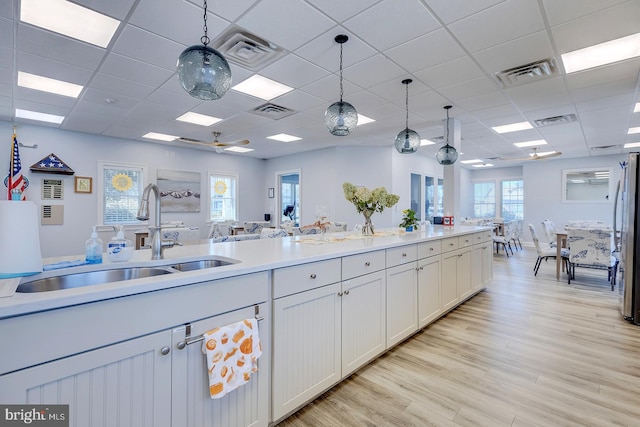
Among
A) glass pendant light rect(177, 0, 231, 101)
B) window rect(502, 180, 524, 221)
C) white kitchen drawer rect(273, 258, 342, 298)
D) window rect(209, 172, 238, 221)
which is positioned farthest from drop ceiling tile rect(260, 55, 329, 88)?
window rect(502, 180, 524, 221)

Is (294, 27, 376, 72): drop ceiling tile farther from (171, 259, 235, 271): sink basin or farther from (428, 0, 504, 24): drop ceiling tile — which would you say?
(171, 259, 235, 271): sink basin

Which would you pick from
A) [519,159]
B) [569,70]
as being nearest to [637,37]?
[569,70]

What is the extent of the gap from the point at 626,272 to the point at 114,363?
4.73 metres

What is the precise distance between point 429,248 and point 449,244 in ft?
1.72

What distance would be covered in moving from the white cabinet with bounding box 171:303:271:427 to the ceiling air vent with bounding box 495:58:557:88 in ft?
12.4

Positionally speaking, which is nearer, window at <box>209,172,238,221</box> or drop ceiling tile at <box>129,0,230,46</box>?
drop ceiling tile at <box>129,0,230,46</box>

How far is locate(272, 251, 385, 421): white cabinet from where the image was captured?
1.65 m

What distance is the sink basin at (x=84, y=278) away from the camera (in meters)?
1.30

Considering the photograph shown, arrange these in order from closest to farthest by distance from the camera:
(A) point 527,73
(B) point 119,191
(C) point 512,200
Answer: (A) point 527,73 → (B) point 119,191 → (C) point 512,200

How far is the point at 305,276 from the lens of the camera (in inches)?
69.6

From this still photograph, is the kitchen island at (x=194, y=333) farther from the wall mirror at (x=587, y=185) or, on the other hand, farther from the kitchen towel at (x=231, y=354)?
the wall mirror at (x=587, y=185)

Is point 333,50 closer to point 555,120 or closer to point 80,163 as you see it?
point 555,120

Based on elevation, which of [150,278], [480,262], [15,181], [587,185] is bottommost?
[480,262]

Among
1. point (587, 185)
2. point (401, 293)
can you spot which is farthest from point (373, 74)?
point (587, 185)
